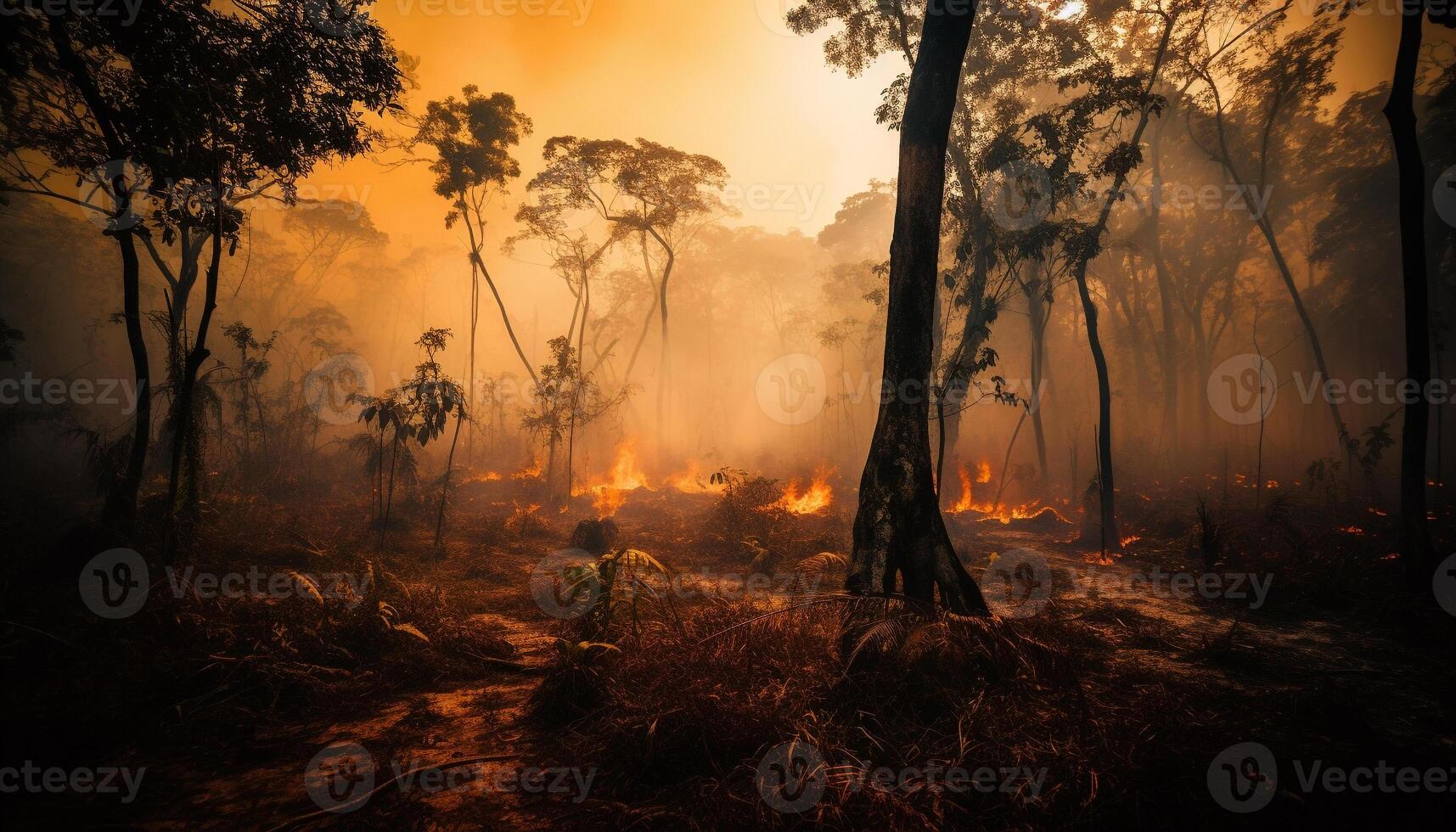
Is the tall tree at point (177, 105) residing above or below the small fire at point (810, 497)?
above

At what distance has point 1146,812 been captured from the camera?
2.68 m

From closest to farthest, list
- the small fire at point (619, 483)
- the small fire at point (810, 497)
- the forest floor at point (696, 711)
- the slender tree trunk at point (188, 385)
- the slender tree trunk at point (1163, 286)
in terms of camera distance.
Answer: the forest floor at point (696, 711)
the slender tree trunk at point (188, 385)
the small fire at point (810, 497)
the small fire at point (619, 483)
the slender tree trunk at point (1163, 286)

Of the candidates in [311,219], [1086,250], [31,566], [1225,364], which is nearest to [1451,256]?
[1225,364]

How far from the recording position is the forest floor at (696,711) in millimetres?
2863

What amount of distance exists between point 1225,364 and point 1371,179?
16765 mm

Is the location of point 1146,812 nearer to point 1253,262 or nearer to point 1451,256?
point 1451,256

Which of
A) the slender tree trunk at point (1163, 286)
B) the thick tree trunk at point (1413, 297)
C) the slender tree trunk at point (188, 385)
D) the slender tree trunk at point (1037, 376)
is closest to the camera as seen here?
the slender tree trunk at point (188, 385)

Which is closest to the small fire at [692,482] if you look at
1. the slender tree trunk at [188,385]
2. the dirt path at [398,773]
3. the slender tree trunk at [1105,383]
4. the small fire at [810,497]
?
the small fire at [810,497]

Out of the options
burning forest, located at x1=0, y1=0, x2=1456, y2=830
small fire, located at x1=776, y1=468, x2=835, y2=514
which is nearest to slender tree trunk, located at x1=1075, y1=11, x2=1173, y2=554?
burning forest, located at x1=0, y1=0, x2=1456, y2=830

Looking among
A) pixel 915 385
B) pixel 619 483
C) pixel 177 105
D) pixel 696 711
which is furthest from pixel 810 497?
pixel 177 105

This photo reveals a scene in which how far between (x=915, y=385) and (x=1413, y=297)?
8.62m

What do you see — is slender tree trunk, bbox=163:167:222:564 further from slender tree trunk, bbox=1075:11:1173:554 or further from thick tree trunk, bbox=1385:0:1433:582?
thick tree trunk, bbox=1385:0:1433:582

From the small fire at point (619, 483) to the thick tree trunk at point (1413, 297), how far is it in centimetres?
1675

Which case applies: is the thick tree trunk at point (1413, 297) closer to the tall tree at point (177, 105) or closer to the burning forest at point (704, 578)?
the burning forest at point (704, 578)
